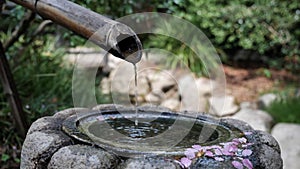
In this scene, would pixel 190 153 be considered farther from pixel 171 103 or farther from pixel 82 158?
pixel 171 103

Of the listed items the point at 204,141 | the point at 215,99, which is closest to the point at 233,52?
the point at 215,99

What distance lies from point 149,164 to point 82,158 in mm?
264

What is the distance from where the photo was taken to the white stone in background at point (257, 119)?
3867 mm

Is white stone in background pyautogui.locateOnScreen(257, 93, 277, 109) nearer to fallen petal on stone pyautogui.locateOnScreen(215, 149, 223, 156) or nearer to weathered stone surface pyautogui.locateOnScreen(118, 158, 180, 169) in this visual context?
fallen petal on stone pyautogui.locateOnScreen(215, 149, 223, 156)

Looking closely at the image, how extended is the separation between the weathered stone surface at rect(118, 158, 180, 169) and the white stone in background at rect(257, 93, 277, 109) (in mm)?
3749

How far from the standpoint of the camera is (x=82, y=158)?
4.86 feet

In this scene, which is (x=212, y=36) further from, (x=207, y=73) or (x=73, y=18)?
(x=73, y=18)

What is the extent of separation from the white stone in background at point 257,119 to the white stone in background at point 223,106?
1.76 ft

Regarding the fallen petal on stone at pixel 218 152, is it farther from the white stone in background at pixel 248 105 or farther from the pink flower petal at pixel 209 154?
the white stone in background at pixel 248 105

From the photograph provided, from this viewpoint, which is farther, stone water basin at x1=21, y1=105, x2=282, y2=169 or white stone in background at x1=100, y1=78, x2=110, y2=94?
white stone in background at x1=100, y1=78, x2=110, y2=94

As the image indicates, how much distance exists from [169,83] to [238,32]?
5.05 ft

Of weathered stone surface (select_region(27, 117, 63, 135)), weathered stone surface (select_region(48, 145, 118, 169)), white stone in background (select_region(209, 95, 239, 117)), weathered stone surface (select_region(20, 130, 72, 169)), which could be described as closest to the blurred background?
white stone in background (select_region(209, 95, 239, 117))

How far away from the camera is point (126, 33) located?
1598mm

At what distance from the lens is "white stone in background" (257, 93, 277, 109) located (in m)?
4.98
